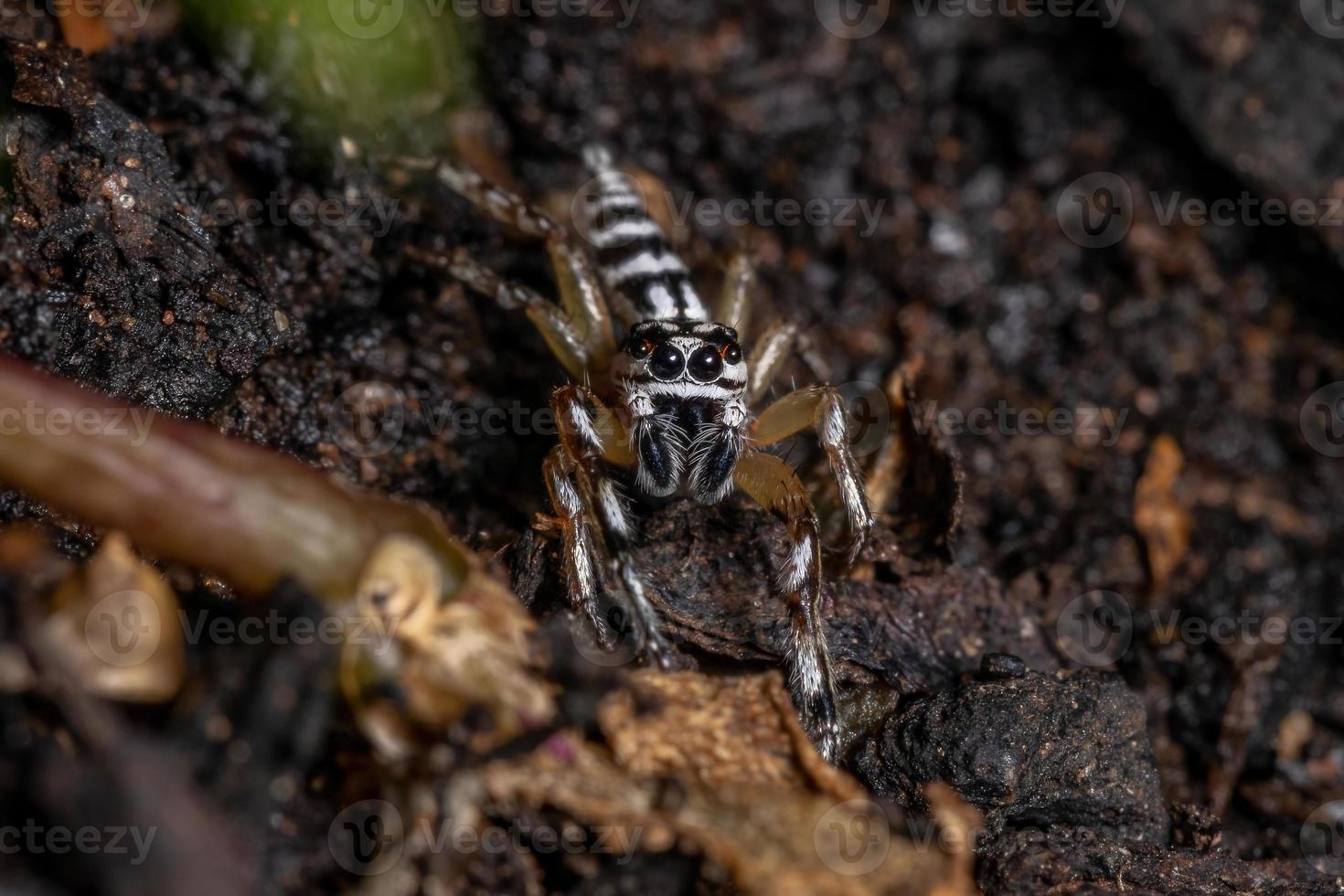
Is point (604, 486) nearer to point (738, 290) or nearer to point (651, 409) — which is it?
point (651, 409)

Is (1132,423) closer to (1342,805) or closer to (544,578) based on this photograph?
(1342,805)

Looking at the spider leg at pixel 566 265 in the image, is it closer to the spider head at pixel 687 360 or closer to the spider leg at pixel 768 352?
the spider head at pixel 687 360

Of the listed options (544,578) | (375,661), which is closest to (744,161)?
(544,578)

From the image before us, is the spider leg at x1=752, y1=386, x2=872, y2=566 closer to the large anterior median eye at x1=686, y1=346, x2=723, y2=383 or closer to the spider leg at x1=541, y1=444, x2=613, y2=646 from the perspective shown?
the large anterior median eye at x1=686, y1=346, x2=723, y2=383

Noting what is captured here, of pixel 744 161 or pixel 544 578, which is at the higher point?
pixel 744 161

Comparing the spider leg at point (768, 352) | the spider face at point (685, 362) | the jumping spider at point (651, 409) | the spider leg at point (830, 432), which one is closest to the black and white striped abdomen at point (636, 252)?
the jumping spider at point (651, 409)

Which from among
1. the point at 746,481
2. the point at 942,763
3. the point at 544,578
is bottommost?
the point at 942,763

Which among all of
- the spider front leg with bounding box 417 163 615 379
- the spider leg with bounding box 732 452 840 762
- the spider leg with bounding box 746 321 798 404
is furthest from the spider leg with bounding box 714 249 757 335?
the spider leg with bounding box 732 452 840 762
